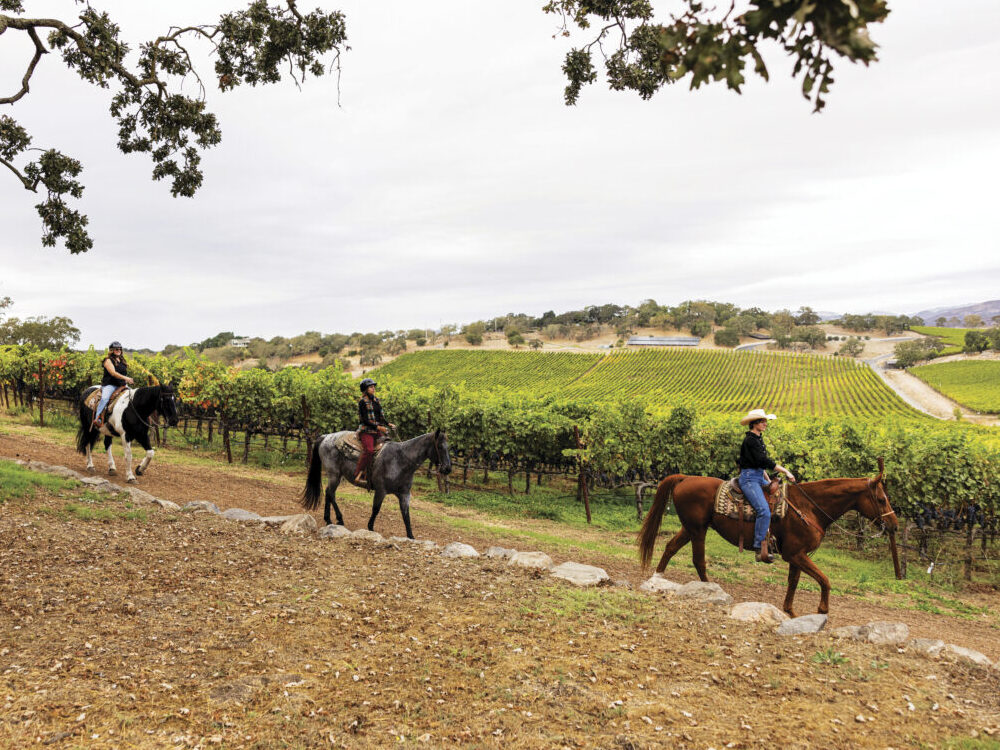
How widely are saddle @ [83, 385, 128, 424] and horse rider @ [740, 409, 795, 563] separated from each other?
522 inches

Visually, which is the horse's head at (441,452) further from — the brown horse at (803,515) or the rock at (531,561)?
the brown horse at (803,515)

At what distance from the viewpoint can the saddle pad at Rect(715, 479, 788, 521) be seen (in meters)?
8.01

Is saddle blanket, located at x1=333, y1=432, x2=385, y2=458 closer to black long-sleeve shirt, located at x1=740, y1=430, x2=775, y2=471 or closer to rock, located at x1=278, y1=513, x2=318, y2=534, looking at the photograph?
rock, located at x1=278, y1=513, x2=318, y2=534

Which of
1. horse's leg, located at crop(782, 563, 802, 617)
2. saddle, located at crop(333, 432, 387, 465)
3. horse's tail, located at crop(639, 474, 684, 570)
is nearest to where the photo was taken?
horse's leg, located at crop(782, 563, 802, 617)

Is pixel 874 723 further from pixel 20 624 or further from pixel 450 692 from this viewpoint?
pixel 20 624

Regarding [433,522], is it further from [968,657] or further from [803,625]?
[968,657]

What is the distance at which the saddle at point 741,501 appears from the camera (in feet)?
26.2

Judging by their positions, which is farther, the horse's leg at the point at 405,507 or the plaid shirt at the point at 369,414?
the plaid shirt at the point at 369,414

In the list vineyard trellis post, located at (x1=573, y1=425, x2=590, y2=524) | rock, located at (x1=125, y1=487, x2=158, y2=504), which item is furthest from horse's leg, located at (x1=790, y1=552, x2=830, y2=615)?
rock, located at (x1=125, y1=487, x2=158, y2=504)

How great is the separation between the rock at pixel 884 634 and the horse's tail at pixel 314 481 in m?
9.05

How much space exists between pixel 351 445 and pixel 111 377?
6.85 m

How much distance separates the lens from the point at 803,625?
621cm

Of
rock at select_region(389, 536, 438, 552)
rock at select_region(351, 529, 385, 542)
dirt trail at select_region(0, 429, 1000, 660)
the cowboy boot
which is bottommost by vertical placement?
dirt trail at select_region(0, 429, 1000, 660)

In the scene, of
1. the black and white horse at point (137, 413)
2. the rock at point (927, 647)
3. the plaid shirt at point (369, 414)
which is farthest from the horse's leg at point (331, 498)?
the rock at point (927, 647)
